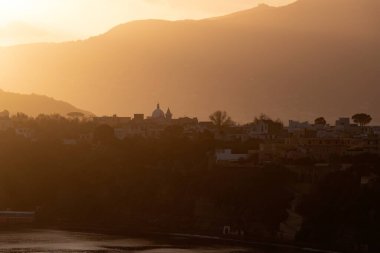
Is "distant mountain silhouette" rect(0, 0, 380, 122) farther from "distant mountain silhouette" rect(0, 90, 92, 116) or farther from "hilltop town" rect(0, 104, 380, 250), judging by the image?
"hilltop town" rect(0, 104, 380, 250)

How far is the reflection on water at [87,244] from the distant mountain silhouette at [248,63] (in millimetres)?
84739

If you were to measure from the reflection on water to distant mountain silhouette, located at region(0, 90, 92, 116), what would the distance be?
298ft

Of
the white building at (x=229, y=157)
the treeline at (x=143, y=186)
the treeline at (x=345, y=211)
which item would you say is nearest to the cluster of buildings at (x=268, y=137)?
the white building at (x=229, y=157)

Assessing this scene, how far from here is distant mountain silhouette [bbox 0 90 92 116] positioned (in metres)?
135

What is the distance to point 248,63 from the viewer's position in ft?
467

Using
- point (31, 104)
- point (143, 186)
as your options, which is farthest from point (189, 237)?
point (31, 104)

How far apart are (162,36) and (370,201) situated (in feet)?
353

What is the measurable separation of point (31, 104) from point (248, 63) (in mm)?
28834

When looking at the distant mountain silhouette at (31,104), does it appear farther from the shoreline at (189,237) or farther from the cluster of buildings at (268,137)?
the shoreline at (189,237)

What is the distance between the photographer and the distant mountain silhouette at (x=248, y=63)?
135 m

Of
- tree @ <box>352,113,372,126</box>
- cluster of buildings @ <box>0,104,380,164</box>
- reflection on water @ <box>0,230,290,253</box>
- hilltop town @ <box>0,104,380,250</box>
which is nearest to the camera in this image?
reflection on water @ <box>0,230,290,253</box>

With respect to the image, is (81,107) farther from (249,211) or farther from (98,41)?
(249,211)

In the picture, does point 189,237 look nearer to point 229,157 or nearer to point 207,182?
point 207,182

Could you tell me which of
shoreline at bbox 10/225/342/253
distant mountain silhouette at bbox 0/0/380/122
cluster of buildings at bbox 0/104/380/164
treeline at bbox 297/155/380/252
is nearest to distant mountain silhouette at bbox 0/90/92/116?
distant mountain silhouette at bbox 0/0/380/122
